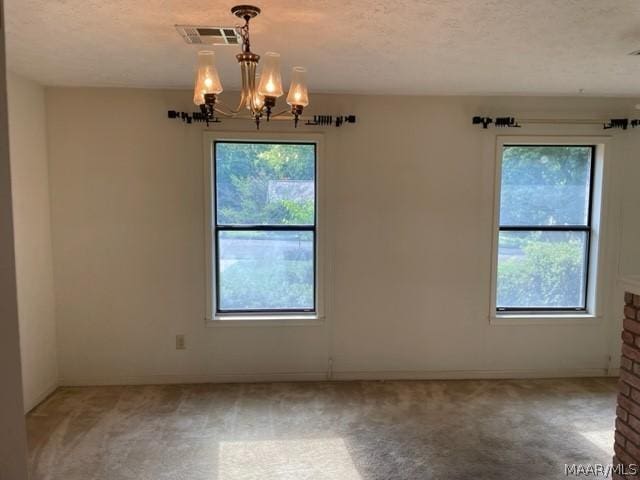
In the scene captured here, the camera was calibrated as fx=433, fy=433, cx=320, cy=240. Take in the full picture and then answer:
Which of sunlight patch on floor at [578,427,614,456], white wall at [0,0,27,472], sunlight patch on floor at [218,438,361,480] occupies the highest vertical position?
white wall at [0,0,27,472]

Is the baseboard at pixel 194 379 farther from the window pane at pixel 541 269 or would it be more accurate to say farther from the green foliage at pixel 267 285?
the window pane at pixel 541 269

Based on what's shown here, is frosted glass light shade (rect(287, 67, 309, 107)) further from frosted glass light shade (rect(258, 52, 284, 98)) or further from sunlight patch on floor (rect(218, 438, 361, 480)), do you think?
sunlight patch on floor (rect(218, 438, 361, 480))

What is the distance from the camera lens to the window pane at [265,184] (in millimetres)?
3654

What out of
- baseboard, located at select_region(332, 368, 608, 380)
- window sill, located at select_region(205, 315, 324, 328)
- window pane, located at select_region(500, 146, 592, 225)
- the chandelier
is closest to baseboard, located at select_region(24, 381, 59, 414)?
window sill, located at select_region(205, 315, 324, 328)

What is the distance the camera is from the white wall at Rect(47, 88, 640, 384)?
11.6 feet

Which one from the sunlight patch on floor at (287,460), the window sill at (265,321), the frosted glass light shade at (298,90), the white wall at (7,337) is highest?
A: the frosted glass light shade at (298,90)

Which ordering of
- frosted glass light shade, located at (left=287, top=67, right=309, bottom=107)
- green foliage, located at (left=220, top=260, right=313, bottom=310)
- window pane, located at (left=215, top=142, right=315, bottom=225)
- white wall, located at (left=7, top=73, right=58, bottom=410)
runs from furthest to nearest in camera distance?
green foliage, located at (left=220, top=260, right=313, bottom=310)
window pane, located at (left=215, top=142, right=315, bottom=225)
white wall, located at (left=7, top=73, right=58, bottom=410)
frosted glass light shade, located at (left=287, top=67, right=309, bottom=107)

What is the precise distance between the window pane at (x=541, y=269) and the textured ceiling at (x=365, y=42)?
129 cm

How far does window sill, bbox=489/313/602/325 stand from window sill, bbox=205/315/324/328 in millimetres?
1601

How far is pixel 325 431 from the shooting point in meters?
2.97

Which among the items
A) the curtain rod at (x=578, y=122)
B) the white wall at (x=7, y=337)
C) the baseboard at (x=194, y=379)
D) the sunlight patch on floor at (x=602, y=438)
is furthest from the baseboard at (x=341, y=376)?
the white wall at (x=7, y=337)

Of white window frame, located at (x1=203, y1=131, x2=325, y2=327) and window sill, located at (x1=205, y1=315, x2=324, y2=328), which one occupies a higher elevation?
white window frame, located at (x1=203, y1=131, x2=325, y2=327)

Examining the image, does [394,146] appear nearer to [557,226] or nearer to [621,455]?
[557,226]

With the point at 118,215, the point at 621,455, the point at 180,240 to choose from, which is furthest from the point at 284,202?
the point at 621,455
